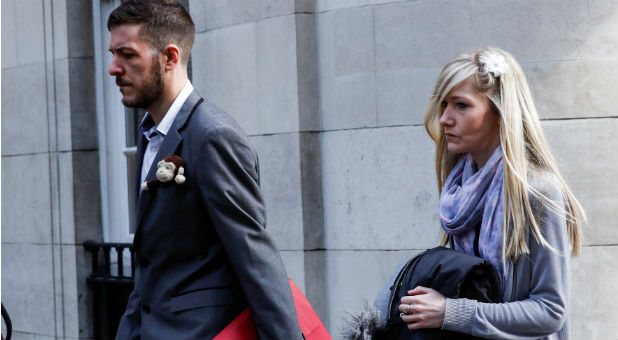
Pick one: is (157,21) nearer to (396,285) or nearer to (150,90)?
(150,90)

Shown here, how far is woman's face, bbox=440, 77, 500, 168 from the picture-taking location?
3385 mm

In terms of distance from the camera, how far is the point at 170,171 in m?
3.40

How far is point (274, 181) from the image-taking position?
23.2 feet

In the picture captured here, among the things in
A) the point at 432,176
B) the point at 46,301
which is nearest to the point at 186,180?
the point at 432,176

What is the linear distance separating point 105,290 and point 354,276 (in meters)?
2.80

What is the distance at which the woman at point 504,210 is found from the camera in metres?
3.20

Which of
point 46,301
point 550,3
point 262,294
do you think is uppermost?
point 550,3

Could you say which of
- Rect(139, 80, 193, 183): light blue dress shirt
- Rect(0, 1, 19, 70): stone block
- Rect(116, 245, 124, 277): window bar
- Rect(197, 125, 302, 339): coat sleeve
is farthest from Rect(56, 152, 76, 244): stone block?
Rect(197, 125, 302, 339): coat sleeve

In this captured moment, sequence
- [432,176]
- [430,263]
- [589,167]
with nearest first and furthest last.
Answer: [430,263] → [589,167] → [432,176]

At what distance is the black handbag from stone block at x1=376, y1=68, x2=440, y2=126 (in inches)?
122

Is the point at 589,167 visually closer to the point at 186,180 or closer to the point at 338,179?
the point at 338,179

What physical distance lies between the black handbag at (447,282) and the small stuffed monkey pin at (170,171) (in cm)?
84

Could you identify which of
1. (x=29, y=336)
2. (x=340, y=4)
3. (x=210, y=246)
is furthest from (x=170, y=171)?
(x=29, y=336)

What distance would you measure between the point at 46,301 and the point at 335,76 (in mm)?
3740
